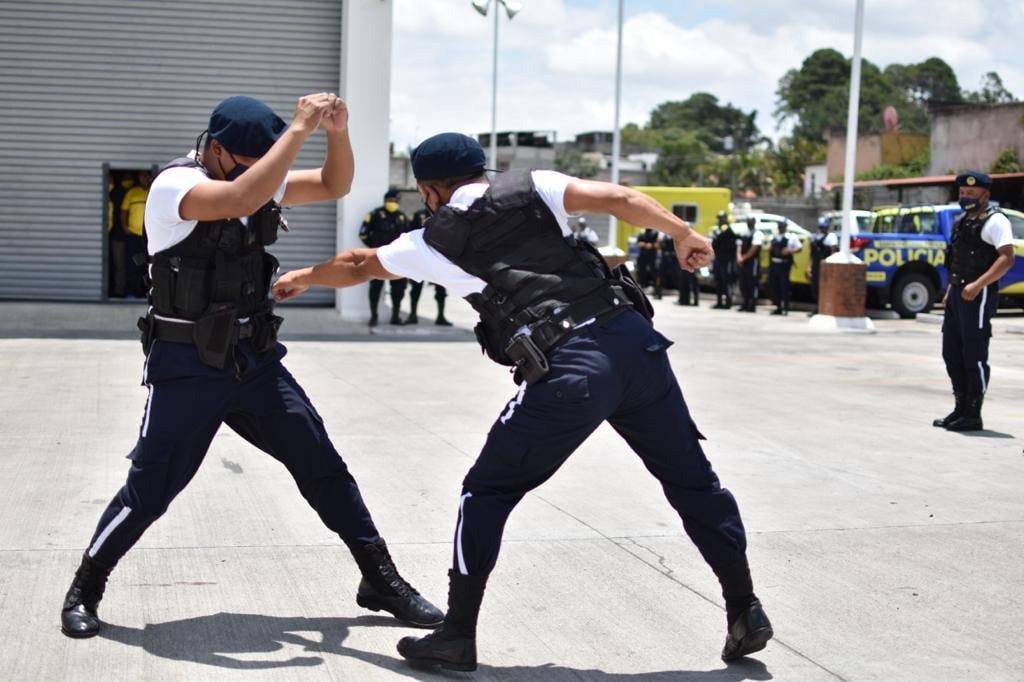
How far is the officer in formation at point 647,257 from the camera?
2742 centimetres

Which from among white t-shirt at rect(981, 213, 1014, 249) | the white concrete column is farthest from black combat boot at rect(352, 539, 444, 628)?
the white concrete column

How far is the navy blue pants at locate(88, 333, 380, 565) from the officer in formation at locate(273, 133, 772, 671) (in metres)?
0.56

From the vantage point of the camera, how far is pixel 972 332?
29.1 ft

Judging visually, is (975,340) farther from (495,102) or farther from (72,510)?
(495,102)

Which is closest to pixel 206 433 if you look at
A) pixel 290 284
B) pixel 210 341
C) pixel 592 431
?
pixel 210 341

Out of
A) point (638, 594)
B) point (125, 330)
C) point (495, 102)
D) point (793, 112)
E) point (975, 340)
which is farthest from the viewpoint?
point (793, 112)

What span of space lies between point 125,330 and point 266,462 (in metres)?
8.36

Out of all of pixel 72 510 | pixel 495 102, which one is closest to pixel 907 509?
pixel 72 510

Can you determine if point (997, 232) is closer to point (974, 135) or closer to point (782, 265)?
point (782, 265)

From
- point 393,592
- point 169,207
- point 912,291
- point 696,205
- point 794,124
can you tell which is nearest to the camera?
point 169,207

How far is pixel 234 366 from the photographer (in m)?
4.14

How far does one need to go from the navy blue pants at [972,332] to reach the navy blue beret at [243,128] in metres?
6.03

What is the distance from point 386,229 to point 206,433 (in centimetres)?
1273

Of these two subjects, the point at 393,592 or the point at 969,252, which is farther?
the point at 969,252
